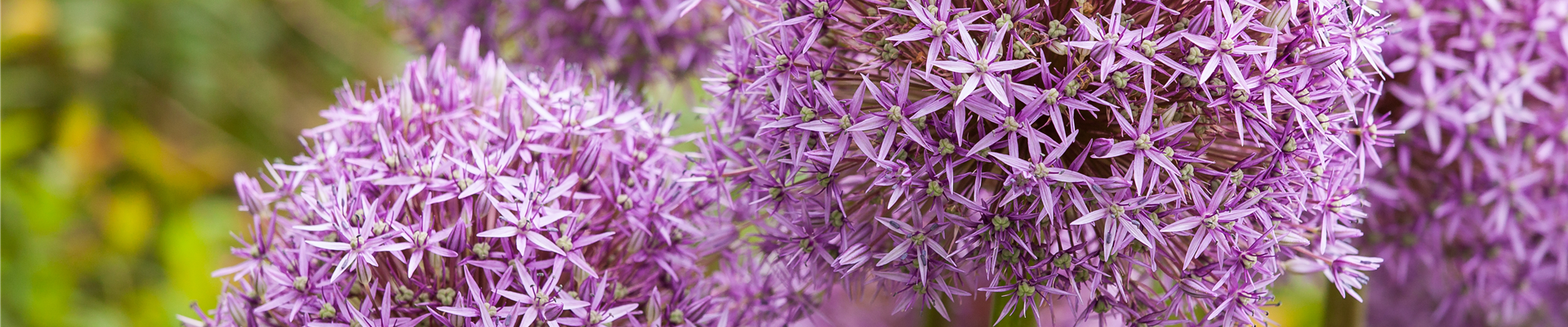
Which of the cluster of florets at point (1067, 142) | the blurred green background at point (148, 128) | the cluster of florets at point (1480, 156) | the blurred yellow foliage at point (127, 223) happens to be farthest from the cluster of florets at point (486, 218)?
the blurred yellow foliage at point (127, 223)

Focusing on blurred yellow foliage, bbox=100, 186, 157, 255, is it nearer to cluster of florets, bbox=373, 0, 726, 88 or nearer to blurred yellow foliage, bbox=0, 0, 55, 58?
blurred yellow foliage, bbox=0, 0, 55, 58

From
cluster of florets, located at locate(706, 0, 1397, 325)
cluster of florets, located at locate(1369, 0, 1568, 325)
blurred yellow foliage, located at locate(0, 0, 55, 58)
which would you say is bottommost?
cluster of florets, located at locate(1369, 0, 1568, 325)

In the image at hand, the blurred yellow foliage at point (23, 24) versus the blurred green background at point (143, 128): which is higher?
the blurred yellow foliage at point (23, 24)

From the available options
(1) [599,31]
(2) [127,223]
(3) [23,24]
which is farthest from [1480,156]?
(3) [23,24]

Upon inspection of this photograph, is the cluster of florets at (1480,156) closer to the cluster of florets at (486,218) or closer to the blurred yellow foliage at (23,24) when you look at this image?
the cluster of florets at (486,218)

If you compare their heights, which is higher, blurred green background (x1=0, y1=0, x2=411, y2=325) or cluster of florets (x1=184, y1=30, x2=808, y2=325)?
blurred green background (x1=0, y1=0, x2=411, y2=325)

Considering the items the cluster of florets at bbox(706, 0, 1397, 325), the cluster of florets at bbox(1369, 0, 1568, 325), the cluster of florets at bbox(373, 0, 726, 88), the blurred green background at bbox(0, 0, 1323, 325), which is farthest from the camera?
the blurred green background at bbox(0, 0, 1323, 325)

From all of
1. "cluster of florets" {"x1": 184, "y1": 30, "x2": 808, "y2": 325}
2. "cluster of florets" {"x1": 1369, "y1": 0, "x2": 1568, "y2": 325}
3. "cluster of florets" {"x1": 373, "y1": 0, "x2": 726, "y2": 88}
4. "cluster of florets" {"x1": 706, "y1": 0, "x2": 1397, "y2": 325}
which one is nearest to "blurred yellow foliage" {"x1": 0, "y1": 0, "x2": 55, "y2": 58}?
"cluster of florets" {"x1": 373, "y1": 0, "x2": 726, "y2": 88}
